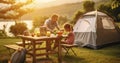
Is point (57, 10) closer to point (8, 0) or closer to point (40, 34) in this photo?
point (8, 0)

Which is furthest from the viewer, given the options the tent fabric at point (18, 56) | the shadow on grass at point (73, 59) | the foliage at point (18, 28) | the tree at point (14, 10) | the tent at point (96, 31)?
the foliage at point (18, 28)

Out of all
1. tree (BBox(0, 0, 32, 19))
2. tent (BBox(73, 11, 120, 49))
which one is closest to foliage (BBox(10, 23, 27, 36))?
tree (BBox(0, 0, 32, 19))

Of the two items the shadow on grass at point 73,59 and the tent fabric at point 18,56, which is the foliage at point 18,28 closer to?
the shadow on grass at point 73,59

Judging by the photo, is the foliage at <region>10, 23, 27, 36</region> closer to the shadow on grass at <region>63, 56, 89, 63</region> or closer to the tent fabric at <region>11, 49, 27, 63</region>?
the shadow on grass at <region>63, 56, 89, 63</region>

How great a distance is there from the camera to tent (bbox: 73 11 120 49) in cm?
995

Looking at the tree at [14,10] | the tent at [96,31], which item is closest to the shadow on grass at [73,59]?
the tent at [96,31]

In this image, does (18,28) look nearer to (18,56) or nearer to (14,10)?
(14,10)

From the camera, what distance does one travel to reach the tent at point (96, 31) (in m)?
9.95

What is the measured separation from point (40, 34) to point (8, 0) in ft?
32.8

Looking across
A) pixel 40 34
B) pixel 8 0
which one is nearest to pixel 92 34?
pixel 40 34

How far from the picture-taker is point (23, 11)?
18688 mm

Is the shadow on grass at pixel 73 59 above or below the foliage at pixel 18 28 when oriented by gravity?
below

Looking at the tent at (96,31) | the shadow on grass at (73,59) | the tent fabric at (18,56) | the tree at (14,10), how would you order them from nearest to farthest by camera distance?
the tent fabric at (18,56) < the shadow on grass at (73,59) < the tent at (96,31) < the tree at (14,10)

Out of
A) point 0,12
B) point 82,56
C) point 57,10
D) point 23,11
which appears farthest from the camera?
point 57,10
